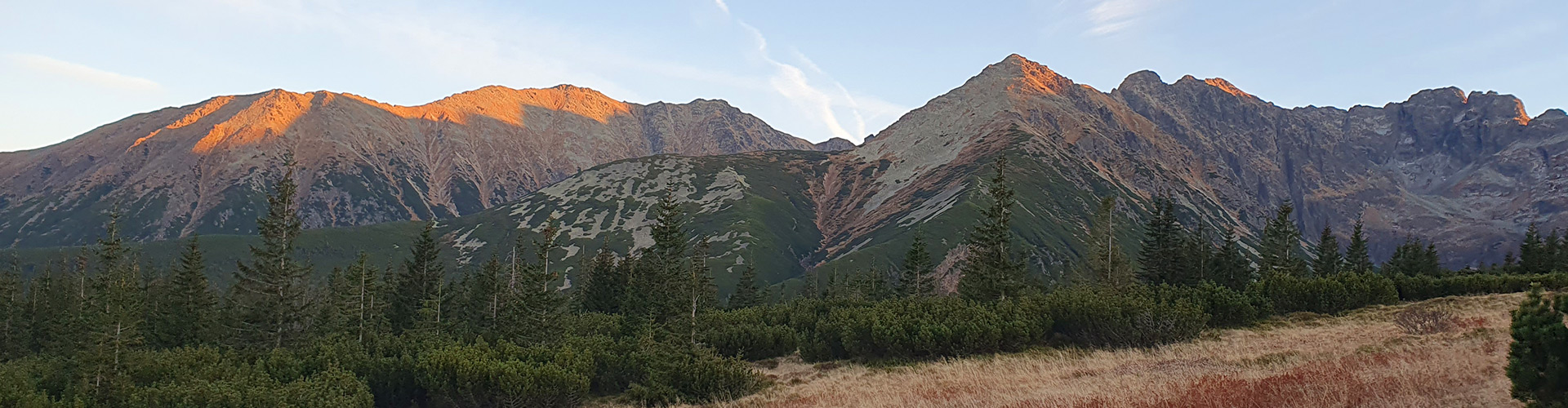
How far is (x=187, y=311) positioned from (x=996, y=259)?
51770 mm

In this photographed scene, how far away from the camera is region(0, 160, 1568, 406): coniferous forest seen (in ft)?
88.6

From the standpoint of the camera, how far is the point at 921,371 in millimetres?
26797

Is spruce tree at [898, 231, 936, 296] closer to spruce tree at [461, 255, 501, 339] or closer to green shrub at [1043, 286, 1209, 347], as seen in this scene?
spruce tree at [461, 255, 501, 339]

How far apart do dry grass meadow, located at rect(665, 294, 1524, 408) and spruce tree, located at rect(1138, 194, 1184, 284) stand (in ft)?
112

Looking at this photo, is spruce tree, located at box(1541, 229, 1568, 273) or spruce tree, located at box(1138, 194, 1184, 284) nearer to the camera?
spruce tree, located at box(1138, 194, 1184, 284)

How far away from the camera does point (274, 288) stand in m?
46.7

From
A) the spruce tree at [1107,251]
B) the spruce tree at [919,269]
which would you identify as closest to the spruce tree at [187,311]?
the spruce tree at [919,269]

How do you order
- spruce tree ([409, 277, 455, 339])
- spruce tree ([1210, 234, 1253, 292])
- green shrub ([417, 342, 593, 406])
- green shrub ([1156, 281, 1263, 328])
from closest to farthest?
green shrub ([417, 342, 593, 406]), green shrub ([1156, 281, 1263, 328]), spruce tree ([409, 277, 455, 339]), spruce tree ([1210, 234, 1253, 292])

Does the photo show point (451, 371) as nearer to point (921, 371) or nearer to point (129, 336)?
point (129, 336)

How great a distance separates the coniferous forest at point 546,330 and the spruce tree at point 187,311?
139 mm

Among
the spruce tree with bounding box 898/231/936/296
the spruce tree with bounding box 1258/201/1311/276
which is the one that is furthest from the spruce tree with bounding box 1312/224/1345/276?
the spruce tree with bounding box 898/231/936/296

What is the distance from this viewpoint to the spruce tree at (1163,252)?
2687 inches

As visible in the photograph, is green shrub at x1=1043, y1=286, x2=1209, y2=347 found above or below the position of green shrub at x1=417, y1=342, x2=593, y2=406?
above

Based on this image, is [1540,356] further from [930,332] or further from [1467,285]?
[1467,285]
